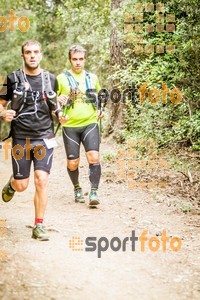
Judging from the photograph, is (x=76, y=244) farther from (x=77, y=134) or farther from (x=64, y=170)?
(x=64, y=170)

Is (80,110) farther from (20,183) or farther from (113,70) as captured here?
(113,70)

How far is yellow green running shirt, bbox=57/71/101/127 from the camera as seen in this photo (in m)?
7.27

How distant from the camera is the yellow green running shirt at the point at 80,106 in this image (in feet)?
23.9

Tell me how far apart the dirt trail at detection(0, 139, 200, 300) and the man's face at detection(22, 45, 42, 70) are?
210 centimetres

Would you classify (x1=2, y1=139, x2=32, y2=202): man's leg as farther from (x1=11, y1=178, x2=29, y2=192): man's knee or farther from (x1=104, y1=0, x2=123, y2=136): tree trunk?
(x1=104, y1=0, x2=123, y2=136): tree trunk

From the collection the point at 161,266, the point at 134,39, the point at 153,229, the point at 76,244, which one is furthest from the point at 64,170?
the point at 161,266

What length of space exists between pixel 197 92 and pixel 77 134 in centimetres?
242

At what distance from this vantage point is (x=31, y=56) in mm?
5520

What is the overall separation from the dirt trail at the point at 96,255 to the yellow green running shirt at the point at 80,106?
138 cm
